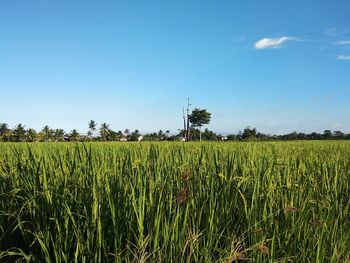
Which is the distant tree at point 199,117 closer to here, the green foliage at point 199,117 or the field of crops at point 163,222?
the green foliage at point 199,117

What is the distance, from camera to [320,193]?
2.92 metres

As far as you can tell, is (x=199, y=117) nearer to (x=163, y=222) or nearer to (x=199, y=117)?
(x=199, y=117)

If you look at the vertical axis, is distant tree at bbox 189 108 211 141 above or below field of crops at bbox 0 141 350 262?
above

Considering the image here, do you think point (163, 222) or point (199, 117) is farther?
A: point (199, 117)

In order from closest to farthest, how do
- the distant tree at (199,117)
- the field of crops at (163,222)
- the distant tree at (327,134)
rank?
the field of crops at (163,222) < the distant tree at (327,134) < the distant tree at (199,117)

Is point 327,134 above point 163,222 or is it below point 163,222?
above

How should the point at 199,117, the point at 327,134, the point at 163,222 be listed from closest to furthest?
the point at 163,222 < the point at 327,134 < the point at 199,117

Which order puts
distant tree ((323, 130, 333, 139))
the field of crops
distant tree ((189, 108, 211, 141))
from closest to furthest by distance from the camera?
1. the field of crops
2. distant tree ((323, 130, 333, 139))
3. distant tree ((189, 108, 211, 141))

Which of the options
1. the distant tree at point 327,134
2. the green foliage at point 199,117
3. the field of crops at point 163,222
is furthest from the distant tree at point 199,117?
the field of crops at point 163,222

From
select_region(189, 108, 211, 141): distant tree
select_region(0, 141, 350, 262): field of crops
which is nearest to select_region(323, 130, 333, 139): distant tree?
select_region(189, 108, 211, 141): distant tree

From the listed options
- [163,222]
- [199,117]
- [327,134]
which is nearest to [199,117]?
[199,117]

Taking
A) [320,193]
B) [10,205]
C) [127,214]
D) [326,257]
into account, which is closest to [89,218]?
[127,214]

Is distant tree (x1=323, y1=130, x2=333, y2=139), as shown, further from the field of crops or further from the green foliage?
the field of crops

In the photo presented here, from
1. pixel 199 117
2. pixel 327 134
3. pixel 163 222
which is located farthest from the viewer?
pixel 199 117
